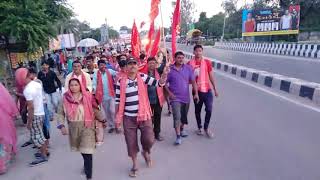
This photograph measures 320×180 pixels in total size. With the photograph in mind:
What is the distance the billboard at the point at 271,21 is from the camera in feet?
112

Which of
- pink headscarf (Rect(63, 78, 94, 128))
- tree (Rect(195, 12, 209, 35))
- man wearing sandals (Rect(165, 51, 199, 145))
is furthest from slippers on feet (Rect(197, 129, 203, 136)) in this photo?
tree (Rect(195, 12, 209, 35))

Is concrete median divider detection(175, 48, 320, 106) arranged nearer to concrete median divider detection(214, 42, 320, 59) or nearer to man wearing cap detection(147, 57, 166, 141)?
man wearing cap detection(147, 57, 166, 141)

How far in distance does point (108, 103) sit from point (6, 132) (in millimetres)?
2294

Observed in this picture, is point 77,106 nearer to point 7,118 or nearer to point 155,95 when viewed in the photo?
point 7,118

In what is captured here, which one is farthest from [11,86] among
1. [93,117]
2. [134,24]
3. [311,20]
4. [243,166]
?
[311,20]

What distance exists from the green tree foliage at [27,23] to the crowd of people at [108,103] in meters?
5.48

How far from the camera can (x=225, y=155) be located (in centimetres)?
522

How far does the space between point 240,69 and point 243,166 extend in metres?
10.6

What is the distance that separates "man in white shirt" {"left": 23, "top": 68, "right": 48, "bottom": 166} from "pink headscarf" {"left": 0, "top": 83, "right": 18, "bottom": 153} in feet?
1.17

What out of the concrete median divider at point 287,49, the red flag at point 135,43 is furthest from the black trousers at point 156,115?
the concrete median divider at point 287,49

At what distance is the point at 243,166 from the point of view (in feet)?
15.5

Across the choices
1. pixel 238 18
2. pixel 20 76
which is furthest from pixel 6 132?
pixel 238 18

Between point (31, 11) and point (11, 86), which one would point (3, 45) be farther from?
point (31, 11)

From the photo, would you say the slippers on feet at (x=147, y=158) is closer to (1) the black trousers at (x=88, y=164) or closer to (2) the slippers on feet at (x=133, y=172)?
(2) the slippers on feet at (x=133, y=172)
